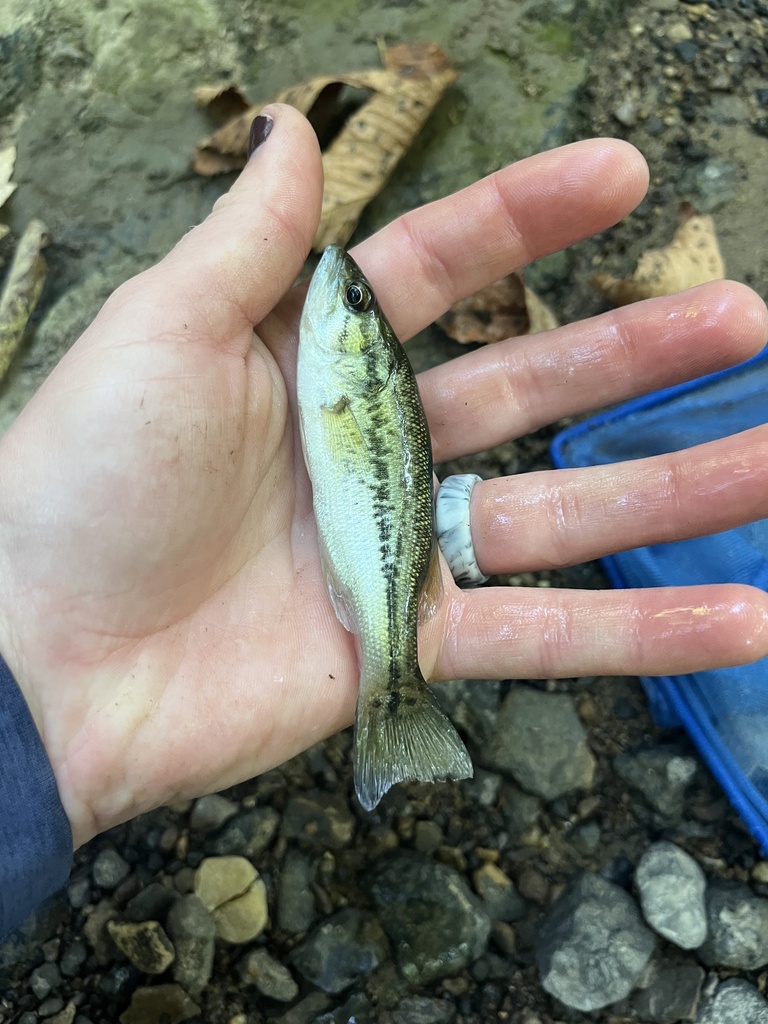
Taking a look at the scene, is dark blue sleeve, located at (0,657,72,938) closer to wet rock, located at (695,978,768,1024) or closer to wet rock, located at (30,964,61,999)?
wet rock, located at (30,964,61,999)

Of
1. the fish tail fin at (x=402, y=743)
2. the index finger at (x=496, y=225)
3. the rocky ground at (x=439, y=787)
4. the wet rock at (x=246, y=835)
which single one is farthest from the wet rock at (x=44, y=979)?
the index finger at (x=496, y=225)

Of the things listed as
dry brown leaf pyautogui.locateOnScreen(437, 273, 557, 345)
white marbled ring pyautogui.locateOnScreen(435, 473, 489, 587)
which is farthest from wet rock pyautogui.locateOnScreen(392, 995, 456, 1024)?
dry brown leaf pyautogui.locateOnScreen(437, 273, 557, 345)

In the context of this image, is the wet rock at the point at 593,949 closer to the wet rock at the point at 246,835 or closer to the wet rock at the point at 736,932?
the wet rock at the point at 736,932

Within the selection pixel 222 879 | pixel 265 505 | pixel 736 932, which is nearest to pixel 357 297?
pixel 265 505

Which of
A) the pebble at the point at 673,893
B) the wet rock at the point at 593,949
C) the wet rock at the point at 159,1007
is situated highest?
the wet rock at the point at 159,1007

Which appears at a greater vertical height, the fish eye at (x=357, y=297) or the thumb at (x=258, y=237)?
the thumb at (x=258, y=237)

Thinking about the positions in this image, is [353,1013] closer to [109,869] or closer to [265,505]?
[109,869]
